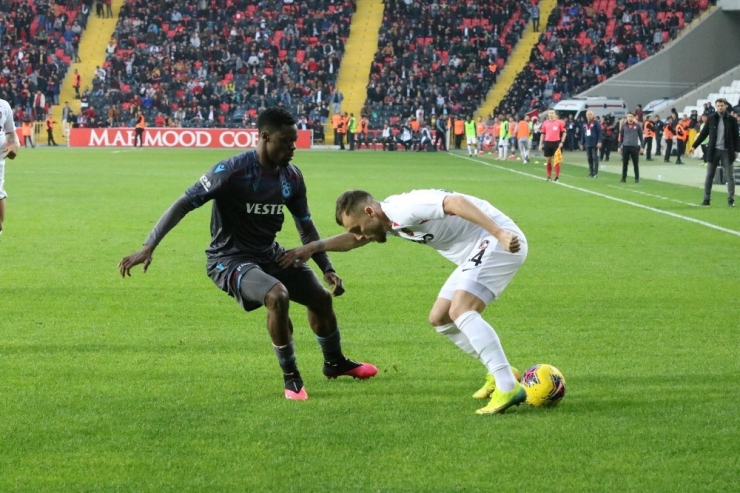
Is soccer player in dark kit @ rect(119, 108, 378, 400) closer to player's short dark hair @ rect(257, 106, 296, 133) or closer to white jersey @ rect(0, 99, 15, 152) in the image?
player's short dark hair @ rect(257, 106, 296, 133)

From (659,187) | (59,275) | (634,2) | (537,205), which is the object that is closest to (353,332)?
(59,275)

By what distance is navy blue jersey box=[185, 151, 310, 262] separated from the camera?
7.67m

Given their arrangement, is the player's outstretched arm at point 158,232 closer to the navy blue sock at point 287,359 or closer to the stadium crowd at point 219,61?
the navy blue sock at point 287,359

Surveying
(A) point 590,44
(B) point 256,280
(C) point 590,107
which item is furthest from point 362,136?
(B) point 256,280

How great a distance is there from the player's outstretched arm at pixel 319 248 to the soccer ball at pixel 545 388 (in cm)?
136

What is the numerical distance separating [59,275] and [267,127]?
676cm

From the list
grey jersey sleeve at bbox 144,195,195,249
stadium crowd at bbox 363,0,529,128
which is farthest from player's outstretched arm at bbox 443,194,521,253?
stadium crowd at bbox 363,0,529,128

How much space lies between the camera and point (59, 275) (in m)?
13.6

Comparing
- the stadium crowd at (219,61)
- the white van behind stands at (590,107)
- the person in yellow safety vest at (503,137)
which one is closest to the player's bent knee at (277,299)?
the person in yellow safety vest at (503,137)

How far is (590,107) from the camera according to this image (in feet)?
192

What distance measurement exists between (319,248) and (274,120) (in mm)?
871

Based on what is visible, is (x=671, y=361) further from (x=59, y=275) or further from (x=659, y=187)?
(x=659, y=187)

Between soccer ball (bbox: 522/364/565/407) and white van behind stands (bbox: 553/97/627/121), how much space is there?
169 feet

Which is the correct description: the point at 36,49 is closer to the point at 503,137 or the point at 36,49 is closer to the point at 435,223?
the point at 503,137
